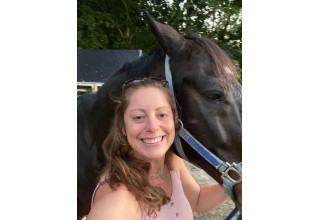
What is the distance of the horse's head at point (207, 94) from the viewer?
2.66 ft

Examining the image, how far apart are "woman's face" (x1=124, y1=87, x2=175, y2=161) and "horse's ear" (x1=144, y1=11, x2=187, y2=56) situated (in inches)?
9.7

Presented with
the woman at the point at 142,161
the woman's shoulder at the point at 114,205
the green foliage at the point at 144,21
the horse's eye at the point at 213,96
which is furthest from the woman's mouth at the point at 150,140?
the green foliage at the point at 144,21

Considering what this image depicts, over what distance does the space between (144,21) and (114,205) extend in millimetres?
611

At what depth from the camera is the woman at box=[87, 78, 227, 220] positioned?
2.02ft

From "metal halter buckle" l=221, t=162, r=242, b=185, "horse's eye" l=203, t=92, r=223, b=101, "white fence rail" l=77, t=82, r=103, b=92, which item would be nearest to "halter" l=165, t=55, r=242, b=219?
"metal halter buckle" l=221, t=162, r=242, b=185

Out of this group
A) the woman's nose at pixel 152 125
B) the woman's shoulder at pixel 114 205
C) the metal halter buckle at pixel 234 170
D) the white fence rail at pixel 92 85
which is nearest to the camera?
the woman's shoulder at pixel 114 205

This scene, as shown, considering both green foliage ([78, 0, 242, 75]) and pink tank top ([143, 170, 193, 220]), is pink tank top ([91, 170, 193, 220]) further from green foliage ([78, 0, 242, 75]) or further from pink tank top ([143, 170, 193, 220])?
green foliage ([78, 0, 242, 75])

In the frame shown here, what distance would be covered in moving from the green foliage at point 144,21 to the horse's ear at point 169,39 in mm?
62

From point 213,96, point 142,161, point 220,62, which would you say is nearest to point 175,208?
point 142,161

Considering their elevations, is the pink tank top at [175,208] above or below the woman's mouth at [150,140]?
below

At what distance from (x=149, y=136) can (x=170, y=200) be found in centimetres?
18

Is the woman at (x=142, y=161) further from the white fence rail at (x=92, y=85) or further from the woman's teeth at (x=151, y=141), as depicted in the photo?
the white fence rail at (x=92, y=85)
